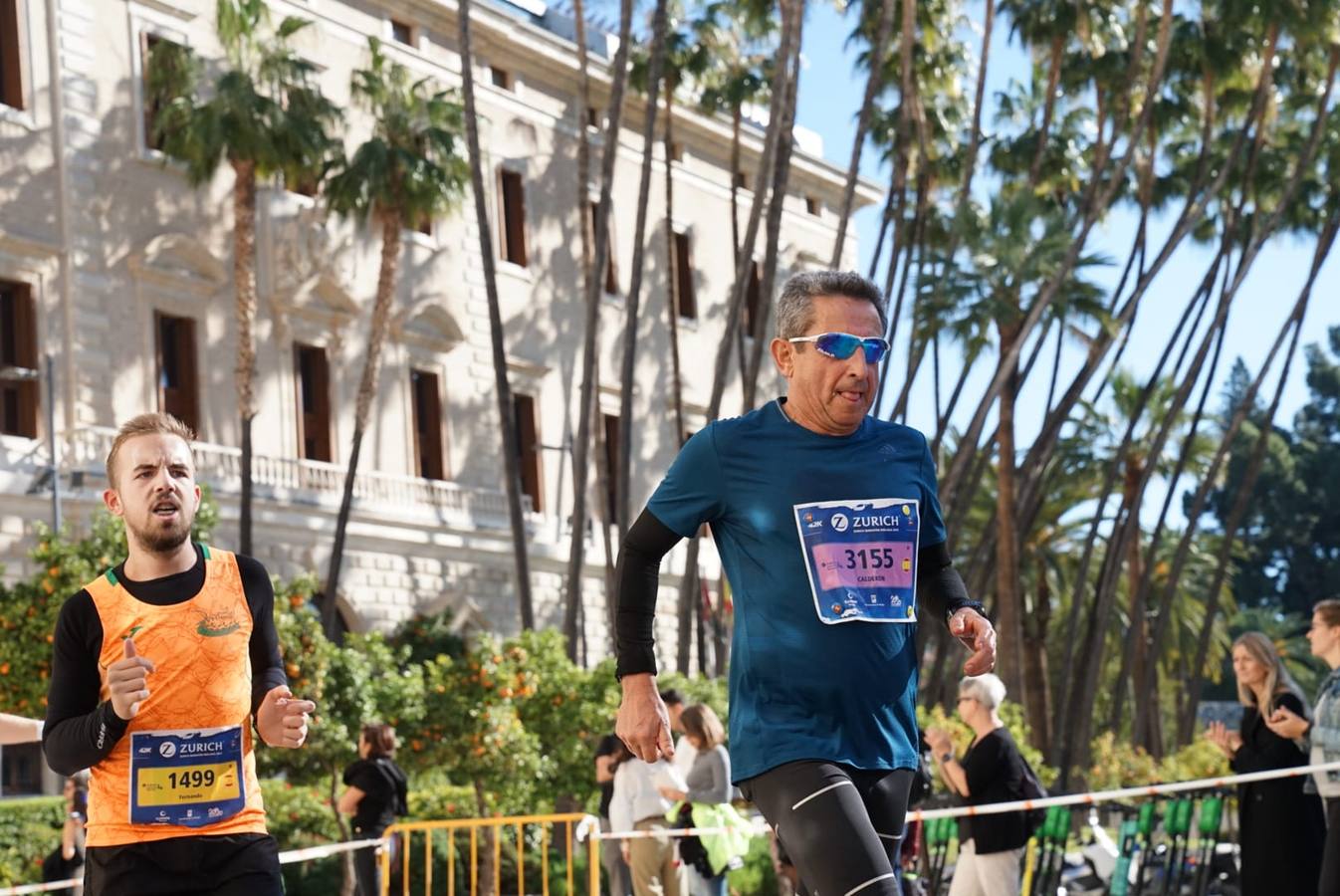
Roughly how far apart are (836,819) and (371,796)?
30.5ft

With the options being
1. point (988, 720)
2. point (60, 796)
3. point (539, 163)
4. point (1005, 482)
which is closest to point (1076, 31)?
point (1005, 482)

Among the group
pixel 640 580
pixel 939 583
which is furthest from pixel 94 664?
pixel 939 583

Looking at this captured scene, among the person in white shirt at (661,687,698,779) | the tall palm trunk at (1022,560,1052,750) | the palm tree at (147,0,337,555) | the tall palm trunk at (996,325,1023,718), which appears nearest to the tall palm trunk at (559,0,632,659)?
the palm tree at (147,0,337,555)

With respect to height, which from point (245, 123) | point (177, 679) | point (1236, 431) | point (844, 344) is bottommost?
point (177, 679)

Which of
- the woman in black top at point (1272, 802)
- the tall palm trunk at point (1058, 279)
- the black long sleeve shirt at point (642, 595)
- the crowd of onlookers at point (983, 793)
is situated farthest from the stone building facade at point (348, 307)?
the black long sleeve shirt at point (642, 595)

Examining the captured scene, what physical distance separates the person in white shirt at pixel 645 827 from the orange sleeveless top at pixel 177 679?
7469 mm

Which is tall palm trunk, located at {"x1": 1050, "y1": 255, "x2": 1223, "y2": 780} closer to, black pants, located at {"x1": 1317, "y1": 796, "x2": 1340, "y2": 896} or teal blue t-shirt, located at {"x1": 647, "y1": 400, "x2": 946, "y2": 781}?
black pants, located at {"x1": 1317, "y1": 796, "x2": 1340, "y2": 896}

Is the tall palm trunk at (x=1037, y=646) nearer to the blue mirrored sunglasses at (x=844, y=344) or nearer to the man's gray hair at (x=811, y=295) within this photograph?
the man's gray hair at (x=811, y=295)

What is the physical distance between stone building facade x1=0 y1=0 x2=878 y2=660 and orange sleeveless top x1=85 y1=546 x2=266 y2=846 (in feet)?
66.9

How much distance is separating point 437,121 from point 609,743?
54.0 ft

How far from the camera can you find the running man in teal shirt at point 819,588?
4270 mm

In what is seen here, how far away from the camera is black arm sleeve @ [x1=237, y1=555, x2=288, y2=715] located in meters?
4.75

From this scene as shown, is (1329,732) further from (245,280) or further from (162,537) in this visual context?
(245,280)

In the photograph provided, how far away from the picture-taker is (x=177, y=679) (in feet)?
14.9
